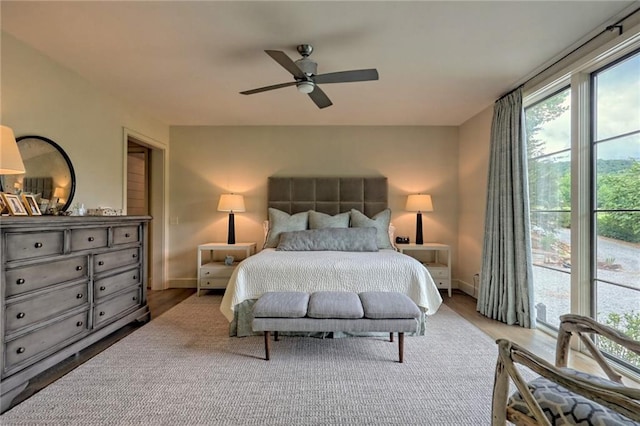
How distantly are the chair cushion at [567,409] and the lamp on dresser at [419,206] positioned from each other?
348 cm

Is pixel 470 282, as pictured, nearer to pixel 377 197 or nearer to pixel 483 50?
pixel 377 197

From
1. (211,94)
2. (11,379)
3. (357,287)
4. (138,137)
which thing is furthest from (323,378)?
(138,137)

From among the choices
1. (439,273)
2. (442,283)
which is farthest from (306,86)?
(442,283)

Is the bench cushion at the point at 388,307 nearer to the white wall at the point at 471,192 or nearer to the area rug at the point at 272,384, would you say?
the area rug at the point at 272,384

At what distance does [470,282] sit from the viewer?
454 cm

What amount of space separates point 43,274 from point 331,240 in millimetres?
2762

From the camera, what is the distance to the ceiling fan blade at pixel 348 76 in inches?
95.8

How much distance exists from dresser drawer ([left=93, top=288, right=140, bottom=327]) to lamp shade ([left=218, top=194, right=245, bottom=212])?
5.55 feet

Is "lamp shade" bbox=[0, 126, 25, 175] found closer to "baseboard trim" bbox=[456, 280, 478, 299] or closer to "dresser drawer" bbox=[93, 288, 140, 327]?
"dresser drawer" bbox=[93, 288, 140, 327]

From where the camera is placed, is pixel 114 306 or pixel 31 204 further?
pixel 114 306

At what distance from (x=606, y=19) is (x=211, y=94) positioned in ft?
12.1

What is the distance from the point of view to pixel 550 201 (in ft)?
10.3

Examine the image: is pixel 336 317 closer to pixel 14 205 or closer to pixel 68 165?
pixel 14 205

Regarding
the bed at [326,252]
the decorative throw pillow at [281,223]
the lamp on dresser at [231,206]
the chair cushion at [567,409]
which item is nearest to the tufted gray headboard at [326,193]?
the bed at [326,252]
